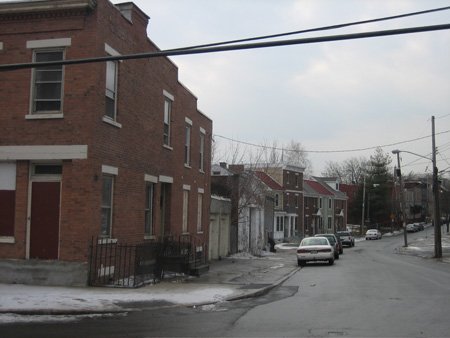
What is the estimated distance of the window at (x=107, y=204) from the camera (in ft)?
47.3

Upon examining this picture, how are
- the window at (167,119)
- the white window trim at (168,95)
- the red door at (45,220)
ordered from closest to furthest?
the red door at (45,220)
the white window trim at (168,95)
the window at (167,119)

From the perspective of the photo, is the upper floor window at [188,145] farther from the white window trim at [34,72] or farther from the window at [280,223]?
the window at [280,223]

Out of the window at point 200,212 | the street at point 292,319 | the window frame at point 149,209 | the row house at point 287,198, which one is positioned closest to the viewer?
the street at point 292,319

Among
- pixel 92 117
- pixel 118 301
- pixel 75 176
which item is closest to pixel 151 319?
pixel 118 301

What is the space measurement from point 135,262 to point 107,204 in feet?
6.33

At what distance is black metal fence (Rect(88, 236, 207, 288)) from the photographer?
13.7 meters

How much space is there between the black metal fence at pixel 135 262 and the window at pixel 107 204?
37cm

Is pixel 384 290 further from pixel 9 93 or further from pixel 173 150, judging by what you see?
pixel 9 93

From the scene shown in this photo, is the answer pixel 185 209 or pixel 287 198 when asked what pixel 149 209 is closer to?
pixel 185 209

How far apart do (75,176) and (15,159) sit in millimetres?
1926

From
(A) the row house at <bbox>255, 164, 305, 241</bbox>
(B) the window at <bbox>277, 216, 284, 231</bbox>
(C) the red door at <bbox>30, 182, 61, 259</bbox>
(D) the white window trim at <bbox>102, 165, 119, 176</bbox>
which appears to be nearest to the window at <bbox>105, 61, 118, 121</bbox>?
(D) the white window trim at <bbox>102, 165, 119, 176</bbox>

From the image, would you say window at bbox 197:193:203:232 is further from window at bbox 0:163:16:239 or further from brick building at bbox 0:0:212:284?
window at bbox 0:163:16:239

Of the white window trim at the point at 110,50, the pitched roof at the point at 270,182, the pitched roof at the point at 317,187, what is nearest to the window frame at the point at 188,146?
the white window trim at the point at 110,50

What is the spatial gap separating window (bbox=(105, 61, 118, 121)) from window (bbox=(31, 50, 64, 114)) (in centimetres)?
134
